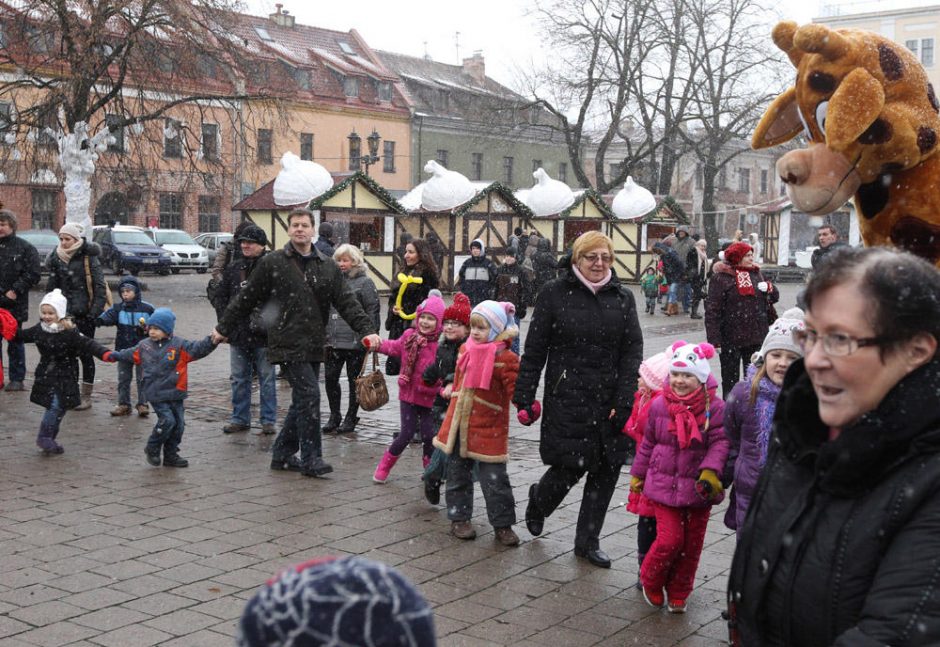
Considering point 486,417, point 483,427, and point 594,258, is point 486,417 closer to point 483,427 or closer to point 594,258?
point 483,427

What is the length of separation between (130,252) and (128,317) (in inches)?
982

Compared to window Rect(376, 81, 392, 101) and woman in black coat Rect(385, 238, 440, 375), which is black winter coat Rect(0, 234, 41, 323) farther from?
window Rect(376, 81, 392, 101)

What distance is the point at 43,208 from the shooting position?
45188 mm

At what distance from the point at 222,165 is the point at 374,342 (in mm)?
20084

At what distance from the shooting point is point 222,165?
88.0 ft

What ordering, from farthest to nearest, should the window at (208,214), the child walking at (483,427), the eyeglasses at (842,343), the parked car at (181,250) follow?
the window at (208,214), the parked car at (181,250), the child walking at (483,427), the eyeglasses at (842,343)

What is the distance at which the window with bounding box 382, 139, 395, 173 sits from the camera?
56.4m

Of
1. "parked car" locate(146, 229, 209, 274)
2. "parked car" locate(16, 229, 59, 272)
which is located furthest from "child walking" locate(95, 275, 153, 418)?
"parked car" locate(146, 229, 209, 274)

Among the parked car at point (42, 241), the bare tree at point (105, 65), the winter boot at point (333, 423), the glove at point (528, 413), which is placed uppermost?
the bare tree at point (105, 65)

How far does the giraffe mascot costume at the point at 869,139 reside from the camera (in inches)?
170

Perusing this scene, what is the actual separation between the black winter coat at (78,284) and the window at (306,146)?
42498 mm

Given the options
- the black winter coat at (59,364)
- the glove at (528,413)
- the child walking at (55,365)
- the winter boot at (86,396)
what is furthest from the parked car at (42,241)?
the glove at (528,413)

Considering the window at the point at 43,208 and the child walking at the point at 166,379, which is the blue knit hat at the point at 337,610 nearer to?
the child walking at the point at 166,379

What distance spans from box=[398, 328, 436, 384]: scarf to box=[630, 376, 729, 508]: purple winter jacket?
108 inches
